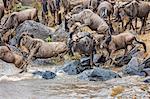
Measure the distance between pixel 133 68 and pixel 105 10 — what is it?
6088 millimetres

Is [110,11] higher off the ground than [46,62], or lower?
higher

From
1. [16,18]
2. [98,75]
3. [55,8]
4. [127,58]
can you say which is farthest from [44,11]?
[98,75]

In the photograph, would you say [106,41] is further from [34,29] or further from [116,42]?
[34,29]

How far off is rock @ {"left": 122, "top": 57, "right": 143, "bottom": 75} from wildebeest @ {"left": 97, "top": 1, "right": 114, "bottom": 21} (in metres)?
5.33

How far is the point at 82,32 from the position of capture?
14.9 metres

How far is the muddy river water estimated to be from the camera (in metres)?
9.31

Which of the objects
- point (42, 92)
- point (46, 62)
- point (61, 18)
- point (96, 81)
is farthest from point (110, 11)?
point (42, 92)

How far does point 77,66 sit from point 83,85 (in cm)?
264

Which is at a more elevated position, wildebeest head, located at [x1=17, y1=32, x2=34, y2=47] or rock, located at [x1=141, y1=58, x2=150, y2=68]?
wildebeest head, located at [x1=17, y1=32, x2=34, y2=47]

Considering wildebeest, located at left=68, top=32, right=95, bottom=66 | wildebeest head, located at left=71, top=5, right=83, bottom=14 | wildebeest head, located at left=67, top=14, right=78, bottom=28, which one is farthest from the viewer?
wildebeest head, located at left=71, top=5, right=83, bottom=14

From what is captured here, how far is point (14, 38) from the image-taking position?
17266 mm

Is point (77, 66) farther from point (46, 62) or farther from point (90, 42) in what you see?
point (46, 62)

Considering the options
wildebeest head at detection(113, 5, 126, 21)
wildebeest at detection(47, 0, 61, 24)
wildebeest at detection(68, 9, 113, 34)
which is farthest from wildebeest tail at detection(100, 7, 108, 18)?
wildebeest at detection(47, 0, 61, 24)

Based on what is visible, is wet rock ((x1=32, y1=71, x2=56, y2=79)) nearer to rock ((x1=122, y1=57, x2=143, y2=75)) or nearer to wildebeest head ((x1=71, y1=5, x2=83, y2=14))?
rock ((x1=122, y1=57, x2=143, y2=75))
